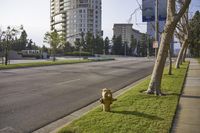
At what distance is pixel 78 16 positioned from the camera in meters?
164

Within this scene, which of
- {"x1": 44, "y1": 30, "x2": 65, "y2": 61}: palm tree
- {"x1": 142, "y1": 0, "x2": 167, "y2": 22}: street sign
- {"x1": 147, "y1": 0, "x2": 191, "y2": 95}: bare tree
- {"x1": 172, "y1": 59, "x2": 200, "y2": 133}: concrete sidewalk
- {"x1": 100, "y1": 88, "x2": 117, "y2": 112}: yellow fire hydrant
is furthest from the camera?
{"x1": 44, "y1": 30, "x2": 65, "y2": 61}: palm tree

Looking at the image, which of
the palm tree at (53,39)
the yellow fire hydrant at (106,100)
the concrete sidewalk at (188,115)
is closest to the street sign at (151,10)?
the concrete sidewalk at (188,115)

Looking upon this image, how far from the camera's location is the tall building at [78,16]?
164250 mm

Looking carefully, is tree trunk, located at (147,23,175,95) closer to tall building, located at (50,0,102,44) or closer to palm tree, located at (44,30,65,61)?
palm tree, located at (44,30,65,61)

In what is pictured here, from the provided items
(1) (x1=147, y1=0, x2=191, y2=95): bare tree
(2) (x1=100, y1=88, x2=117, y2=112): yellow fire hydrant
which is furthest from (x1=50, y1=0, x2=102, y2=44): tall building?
(2) (x1=100, y1=88, x2=117, y2=112): yellow fire hydrant

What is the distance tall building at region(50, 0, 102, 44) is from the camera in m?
164

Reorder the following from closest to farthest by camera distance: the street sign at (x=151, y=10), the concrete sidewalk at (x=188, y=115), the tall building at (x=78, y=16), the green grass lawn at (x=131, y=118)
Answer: the green grass lawn at (x=131, y=118), the concrete sidewalk at (x=188, y=115), the street sign at (x=151, y=10), the tall building at (x=78, y=16)

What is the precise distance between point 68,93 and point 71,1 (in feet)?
511

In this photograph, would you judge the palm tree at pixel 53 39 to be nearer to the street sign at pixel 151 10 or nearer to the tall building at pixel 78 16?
the street sign at pixel 151 10

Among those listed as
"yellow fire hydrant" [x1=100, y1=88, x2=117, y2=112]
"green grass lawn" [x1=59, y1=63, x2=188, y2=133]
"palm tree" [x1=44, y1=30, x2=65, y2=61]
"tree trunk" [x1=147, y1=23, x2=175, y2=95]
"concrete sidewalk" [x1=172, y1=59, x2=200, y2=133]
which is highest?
"palm tree" [x1=44, y1=30, x2=65, y2=61]

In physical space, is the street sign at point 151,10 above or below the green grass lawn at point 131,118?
above

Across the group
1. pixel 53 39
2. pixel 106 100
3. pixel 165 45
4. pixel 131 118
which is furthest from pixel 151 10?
pixel 53 39

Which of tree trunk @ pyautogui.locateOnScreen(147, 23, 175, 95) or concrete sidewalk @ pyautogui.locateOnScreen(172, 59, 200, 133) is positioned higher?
tree trunk @ pyautogui.locateOnScreen(147, 23, 175, 95)

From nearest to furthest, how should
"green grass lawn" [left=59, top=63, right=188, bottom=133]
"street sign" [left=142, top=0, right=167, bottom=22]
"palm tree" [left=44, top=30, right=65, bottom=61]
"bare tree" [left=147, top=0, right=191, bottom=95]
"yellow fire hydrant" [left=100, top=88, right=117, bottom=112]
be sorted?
"green grass lawn" [left=59, top=63, right=188, bottom=133] < "yellow fire hydrant" [left=100, top=88, right=117, bottom=112] < "bare tree" [left=147, top=0, right=191, bottom=95] < "street sign" [left=142, top=0, right=167, bottom=22] < "palm tree" [left=44, top=30, right=65, bottom=61]
